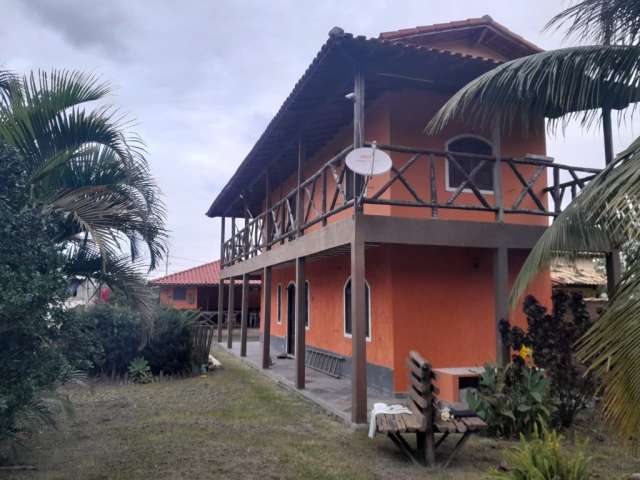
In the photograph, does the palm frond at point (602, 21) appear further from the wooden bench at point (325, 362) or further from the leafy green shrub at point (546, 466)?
the wooden bench at point (325, 362)

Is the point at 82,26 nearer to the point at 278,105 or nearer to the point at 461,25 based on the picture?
the point at 278,105

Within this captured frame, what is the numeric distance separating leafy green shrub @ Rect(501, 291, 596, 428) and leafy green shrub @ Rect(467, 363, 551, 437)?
0.86 ft

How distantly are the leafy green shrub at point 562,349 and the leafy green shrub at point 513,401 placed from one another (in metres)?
0.26

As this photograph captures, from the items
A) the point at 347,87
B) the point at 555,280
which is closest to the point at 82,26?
the point at 347,87

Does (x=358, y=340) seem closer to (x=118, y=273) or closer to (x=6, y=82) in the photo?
(x=118, y=273)

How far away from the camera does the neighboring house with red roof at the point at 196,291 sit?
98.7 feet

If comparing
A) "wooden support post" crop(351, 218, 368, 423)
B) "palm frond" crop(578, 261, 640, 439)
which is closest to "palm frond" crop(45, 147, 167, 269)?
"wooden support post" crop(351, 218, 368, 423)

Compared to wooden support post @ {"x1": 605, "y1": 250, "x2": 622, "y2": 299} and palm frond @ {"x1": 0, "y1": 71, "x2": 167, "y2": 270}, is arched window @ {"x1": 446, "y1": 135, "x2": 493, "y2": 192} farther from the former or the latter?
palm frond @ {"x1": 0, "y1": 71, "x2": 167, "y2": 270}

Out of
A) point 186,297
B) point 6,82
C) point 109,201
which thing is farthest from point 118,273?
point 186,297

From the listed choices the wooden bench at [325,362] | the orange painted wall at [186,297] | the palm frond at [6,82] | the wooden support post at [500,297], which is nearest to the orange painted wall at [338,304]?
the wooden bench at [325,362]

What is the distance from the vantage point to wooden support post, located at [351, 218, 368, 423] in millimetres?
6711

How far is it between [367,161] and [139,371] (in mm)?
7379

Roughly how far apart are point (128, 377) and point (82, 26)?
279 inches

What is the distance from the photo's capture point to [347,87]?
331 inches
